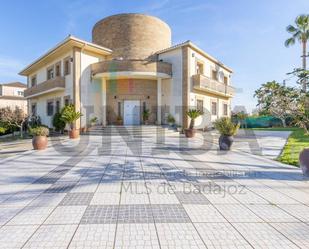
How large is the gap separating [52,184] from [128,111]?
579 inches

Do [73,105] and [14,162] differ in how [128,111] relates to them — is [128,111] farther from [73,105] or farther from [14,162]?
[14,162]

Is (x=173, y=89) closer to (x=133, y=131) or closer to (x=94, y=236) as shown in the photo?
(x=133, y=131)

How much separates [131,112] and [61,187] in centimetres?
1498

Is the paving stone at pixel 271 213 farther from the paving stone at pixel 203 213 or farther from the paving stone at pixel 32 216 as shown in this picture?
the paving stone at pixel 32 216

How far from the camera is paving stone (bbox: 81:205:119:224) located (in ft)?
11.6

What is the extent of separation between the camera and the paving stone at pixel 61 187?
4985mm

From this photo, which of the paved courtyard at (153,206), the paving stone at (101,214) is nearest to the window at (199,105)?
the paved courtyard at (153,206)

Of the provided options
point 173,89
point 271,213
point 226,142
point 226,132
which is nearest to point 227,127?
point 226,132

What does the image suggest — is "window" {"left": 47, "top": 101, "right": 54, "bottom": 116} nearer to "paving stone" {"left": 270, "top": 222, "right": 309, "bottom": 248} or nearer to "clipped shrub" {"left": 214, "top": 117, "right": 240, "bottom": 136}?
"clipped shrub" {"left": 214, "top": 117, "right": 240, "bottom": 136}

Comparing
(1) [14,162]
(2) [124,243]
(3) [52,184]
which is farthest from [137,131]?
(2) [124,243]

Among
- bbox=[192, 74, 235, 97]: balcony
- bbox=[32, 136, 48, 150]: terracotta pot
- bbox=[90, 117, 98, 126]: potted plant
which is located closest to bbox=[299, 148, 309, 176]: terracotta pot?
bbox=[32, 136, 48, 150]: terracotta pot

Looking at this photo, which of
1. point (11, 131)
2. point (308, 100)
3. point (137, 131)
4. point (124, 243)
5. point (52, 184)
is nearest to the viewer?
point (124, 243)

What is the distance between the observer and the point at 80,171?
22.2 feet

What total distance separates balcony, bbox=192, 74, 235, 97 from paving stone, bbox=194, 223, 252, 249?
54.6 feet
